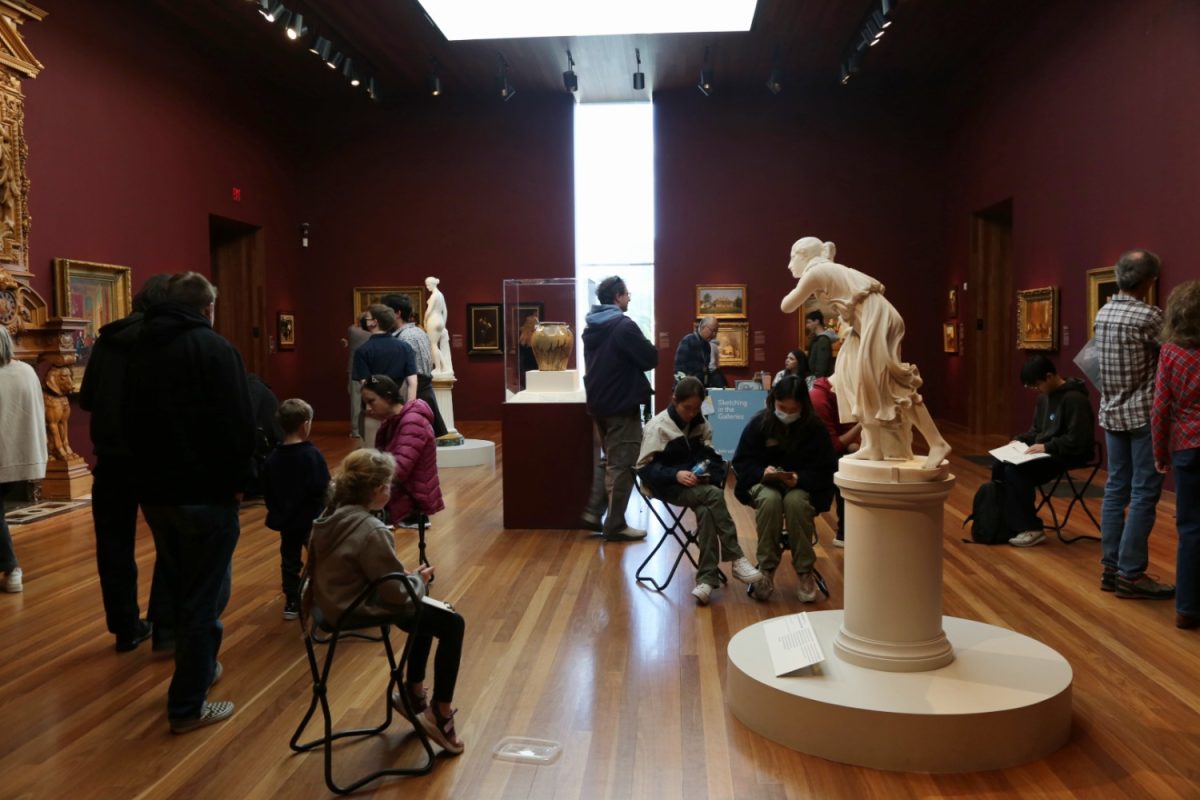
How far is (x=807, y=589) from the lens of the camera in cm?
536

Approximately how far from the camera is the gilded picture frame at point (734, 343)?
1565cm

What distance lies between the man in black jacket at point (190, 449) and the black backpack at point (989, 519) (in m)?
5.11

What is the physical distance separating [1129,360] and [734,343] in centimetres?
1061

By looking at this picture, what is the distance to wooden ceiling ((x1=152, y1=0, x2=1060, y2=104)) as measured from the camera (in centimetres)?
1188

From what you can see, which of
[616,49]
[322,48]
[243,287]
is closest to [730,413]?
[616,49]

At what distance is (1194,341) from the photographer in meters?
4.53

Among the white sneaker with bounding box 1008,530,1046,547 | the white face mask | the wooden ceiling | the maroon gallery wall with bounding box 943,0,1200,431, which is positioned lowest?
the white sneaker with bounding box 1008,530,1046,547

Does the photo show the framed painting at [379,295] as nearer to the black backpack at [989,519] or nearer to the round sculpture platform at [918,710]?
the black backpack at [989,519]

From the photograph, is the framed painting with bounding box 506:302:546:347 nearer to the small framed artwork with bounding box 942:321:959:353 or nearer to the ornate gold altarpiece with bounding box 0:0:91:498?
the ornate gold altarpiece with bounding box 0:0:91:498

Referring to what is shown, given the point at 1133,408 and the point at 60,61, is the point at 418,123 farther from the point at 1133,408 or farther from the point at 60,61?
the point at 1133,408

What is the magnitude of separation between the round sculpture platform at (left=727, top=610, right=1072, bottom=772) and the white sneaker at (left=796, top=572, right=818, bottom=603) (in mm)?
1509

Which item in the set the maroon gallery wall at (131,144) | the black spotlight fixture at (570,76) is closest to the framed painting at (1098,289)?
the black spotlight fixture at (570,76)

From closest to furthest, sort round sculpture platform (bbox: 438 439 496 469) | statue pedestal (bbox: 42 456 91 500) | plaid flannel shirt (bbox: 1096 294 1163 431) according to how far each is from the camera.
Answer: plaid flannel shirt (bbox: 1096 294 1163 431) < statue pedestal (bbox: 42 456 91 500) < round sculpture platform (bbox: 438 439 496 469)

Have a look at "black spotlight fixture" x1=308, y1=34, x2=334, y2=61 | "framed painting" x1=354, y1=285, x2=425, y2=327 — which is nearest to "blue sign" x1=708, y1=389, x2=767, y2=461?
"black spotlight fixture" x1=308, y1=34, x2=334, y2=61
